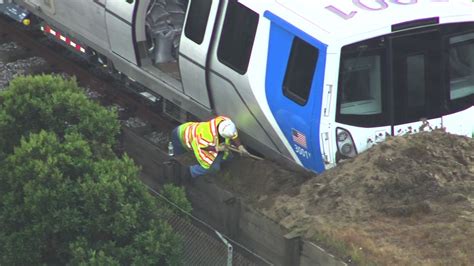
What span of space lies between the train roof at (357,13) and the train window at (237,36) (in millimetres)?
308

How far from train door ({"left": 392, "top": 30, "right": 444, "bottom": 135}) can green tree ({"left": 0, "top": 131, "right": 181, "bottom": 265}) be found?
3.46 metres

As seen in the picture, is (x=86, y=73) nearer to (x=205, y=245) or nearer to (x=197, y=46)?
(x=197, y=46)

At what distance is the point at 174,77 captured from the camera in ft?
47.5

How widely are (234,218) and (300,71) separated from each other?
6.39 ft

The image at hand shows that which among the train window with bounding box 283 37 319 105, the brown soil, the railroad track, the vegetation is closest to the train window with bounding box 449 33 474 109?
the brown soil

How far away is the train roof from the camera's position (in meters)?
11.4

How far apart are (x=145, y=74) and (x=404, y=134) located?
437 centimetres

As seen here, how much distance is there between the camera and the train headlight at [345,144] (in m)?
11.7

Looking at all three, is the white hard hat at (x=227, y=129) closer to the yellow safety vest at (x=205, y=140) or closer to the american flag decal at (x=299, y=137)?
the yellow safety vest at (x=205, y=140)

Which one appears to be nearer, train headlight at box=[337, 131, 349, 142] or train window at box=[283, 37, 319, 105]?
train window at box=[283, 37, 319, 105]

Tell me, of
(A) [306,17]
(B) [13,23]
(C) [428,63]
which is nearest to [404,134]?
(C) [428,63]

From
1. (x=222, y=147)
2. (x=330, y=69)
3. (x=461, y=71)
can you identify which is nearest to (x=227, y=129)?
(x=222, y=147)

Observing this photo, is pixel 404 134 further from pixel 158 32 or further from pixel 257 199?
pixel 158 32

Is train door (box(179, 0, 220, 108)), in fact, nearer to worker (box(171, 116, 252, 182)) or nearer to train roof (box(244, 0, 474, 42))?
worker (box(171, 116, 252, 182))
